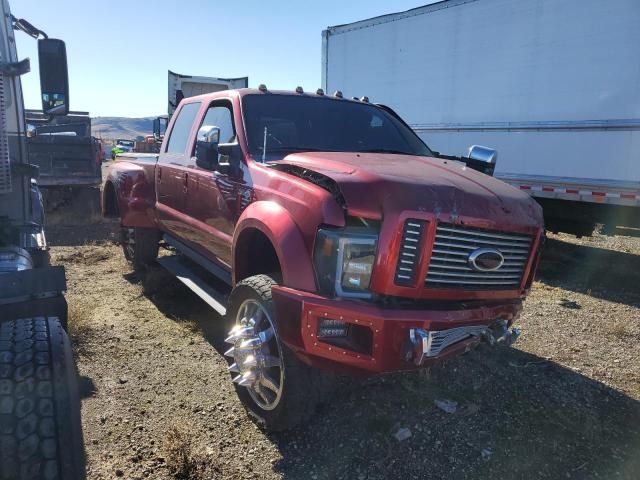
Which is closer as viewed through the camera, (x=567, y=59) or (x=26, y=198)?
(x=26, y=198)

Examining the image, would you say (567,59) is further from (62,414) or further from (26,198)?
(62,414)

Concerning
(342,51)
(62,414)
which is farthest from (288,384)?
(342,51)

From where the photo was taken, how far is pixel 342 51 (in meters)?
9.91

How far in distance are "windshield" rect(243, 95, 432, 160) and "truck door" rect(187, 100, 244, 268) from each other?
253 millimetres

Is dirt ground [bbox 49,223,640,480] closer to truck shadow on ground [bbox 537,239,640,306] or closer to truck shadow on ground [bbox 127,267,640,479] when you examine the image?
truck shadow on ground [bbox 127,267,640,479]

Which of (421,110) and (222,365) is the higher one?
(421,110)

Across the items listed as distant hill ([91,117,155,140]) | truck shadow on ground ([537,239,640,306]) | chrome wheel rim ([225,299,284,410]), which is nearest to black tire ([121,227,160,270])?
chrome wheel rim ([225,299,284,410])

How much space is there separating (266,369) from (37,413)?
4.67 feet

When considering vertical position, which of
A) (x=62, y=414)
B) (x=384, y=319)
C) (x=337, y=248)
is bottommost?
(x=62, y=414)

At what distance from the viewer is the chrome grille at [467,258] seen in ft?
8.23

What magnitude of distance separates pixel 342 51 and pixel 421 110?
2399mm

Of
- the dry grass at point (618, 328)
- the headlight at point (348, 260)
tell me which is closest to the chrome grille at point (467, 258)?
the headlight at point (348, 260)

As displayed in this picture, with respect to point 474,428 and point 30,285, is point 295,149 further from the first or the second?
point 474,428

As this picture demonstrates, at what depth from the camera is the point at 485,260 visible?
8.64 ft
